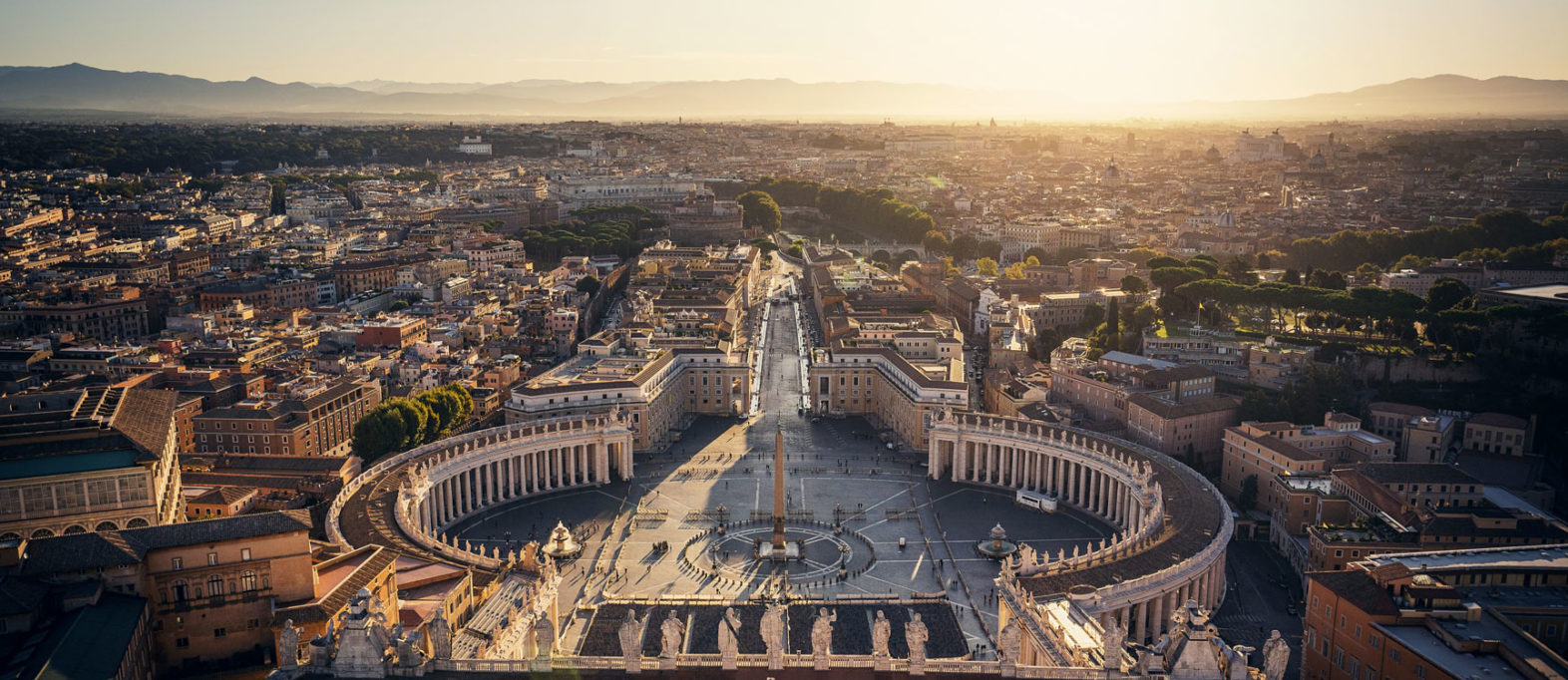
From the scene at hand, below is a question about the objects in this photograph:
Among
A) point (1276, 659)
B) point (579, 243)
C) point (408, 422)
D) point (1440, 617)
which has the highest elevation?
point (1276, 659)

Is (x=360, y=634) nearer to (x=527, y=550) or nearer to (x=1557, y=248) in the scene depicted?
(x=527, y=550)

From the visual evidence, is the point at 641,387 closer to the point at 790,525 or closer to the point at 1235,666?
the point at 790,525

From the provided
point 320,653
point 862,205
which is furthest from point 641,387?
Result: point 862,205

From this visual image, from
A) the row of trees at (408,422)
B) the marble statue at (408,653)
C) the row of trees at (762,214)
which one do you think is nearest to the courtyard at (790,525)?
the row of trees at (408,422)

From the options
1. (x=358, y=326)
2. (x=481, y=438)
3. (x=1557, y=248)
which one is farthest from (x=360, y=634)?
(x=1557, y=248)

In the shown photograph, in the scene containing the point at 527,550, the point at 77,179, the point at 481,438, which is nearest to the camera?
the point at 527,550

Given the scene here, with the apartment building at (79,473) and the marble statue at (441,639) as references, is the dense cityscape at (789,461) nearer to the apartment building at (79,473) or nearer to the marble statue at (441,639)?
the apartment building at (79,473)
